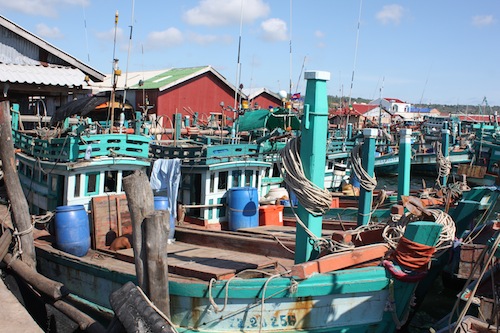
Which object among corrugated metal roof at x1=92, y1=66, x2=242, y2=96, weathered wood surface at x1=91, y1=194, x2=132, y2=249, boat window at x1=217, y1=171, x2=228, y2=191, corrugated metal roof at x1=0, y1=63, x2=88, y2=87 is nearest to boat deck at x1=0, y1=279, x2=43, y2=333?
weathered wood surface at x1=91, y1=194, x2=132, y2=249

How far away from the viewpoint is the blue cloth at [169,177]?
36.8 feet

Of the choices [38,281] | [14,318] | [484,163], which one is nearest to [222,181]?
[38,281]

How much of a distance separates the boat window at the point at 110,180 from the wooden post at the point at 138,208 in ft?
13.6

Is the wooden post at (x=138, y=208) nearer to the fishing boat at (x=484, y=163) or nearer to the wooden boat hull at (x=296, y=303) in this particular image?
the wooden boat hull at (x=296, y=303)

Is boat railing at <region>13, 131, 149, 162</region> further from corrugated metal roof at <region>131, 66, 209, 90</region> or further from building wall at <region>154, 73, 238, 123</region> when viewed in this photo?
building wall at <region>154, 73, 238, 123</region>

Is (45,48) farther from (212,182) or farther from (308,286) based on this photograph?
(308,286)

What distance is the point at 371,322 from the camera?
276 inches

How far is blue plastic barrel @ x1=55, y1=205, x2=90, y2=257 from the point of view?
30.1 feet

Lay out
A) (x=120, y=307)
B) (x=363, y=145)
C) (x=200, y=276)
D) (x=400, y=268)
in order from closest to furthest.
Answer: (x=120, y=307) < (x=400, y=268) < (x=200, y=276) < (x=363, y=145)

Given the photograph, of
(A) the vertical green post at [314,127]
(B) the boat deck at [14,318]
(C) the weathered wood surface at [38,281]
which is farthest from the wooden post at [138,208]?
(C) the weathered wood surface at [38,281]

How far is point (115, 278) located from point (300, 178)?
3.42m

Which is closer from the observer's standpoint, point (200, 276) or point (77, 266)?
point (200, 276)

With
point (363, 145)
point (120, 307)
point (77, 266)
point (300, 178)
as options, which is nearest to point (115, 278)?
point (77, 266)

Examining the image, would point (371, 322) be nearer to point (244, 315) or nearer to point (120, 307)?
point (244, 315)
